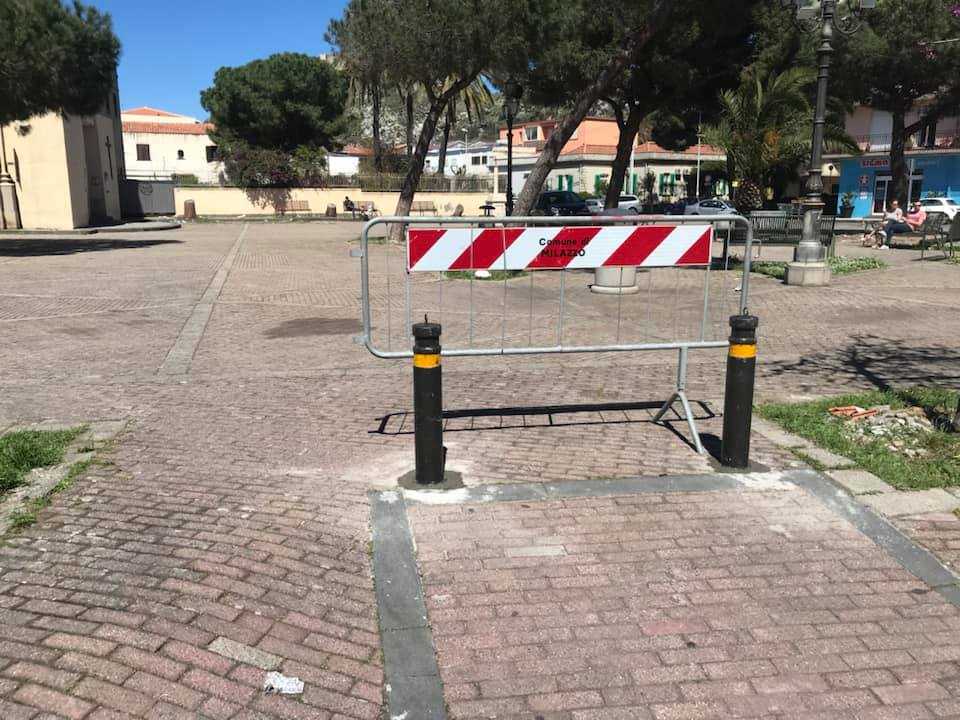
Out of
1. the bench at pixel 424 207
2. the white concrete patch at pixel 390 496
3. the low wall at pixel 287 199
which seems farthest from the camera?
the low wall at pixel 287 199

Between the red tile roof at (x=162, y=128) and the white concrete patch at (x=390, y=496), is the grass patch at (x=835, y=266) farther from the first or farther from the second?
the red tile roof at (x=162, y=128)

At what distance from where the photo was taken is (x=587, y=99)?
16.8 m

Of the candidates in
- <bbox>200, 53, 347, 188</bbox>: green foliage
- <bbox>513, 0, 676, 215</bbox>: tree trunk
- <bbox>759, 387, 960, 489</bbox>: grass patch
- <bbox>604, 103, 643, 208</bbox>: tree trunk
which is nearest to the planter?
<bbox>513, 0, 676, 215</bbox>: tree trunk

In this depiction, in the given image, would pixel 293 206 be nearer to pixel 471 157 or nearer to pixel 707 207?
pixel 707 207

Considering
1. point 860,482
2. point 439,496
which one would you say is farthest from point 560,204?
point 439,496

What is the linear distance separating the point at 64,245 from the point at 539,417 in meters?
23.4

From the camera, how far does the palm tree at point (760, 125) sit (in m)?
21.5

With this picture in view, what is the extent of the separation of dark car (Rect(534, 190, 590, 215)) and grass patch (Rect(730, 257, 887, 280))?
1732 centimetres

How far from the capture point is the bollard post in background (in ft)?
16.2

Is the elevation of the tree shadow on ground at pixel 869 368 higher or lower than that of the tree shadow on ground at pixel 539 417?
higher

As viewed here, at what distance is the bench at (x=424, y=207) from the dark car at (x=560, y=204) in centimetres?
1176

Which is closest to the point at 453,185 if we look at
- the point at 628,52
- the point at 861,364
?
the point at 628,52

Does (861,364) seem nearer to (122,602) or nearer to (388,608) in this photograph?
(388,608)

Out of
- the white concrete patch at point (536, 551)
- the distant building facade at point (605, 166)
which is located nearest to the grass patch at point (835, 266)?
the white concrete patch at point (536, 551)
